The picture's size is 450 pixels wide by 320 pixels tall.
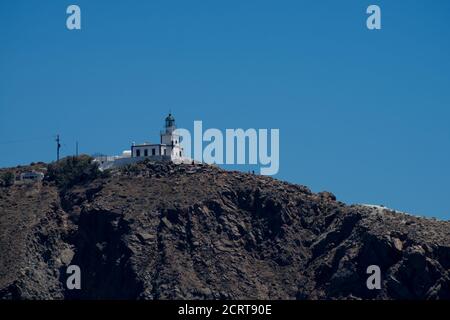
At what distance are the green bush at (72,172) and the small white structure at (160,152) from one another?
2188 mm

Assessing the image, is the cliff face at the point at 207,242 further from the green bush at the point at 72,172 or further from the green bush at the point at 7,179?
the green bush at the point at 7,179

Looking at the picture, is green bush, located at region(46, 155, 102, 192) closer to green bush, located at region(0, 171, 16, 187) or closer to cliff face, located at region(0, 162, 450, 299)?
cliff face, located at region(0, 162, 450, 299)

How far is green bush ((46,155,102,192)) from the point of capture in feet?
624

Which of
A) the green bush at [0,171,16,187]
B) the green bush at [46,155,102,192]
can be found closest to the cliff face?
the green bush at [46,155,102,192]

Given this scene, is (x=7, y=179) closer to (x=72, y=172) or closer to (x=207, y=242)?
(x=72, y=172)

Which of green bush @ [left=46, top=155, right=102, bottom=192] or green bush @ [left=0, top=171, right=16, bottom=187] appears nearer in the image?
green bush @ [left=46, top=155, right=102, bottom=192]

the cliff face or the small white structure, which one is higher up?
the small white structure

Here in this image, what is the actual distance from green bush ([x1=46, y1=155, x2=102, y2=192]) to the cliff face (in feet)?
4.65

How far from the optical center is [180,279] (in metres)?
170

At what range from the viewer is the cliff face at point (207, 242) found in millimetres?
169625

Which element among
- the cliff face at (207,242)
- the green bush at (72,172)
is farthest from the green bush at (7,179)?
the green bush at (72,172)

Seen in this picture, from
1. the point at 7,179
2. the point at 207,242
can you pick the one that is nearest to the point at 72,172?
the point at 7,179
